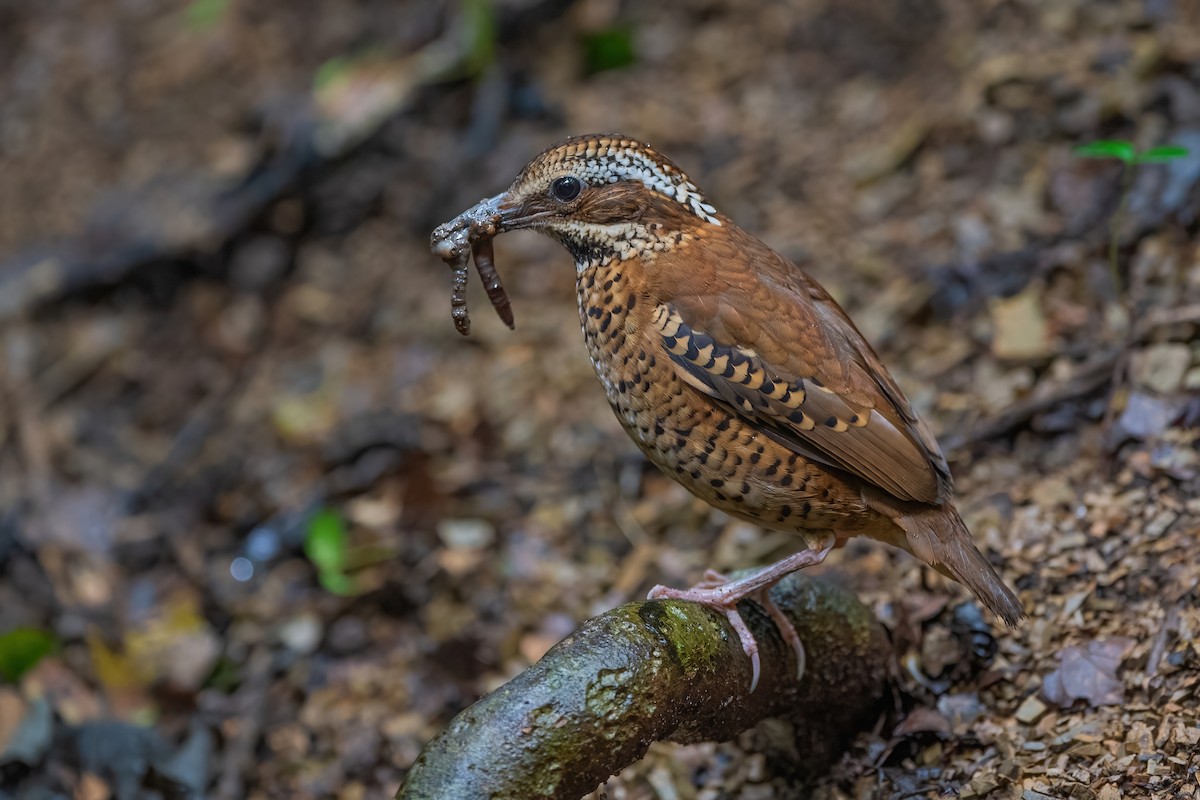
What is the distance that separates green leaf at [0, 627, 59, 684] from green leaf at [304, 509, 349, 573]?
3.91 feet

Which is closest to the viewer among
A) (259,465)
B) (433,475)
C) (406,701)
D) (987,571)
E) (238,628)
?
(987,571)

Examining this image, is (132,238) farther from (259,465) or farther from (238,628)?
(238,628)

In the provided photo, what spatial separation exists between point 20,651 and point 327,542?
4.49 ft

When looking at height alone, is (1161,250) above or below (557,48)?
below

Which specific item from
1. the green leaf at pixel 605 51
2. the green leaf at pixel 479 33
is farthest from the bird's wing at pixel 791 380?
the green leaf at pixel 605 51

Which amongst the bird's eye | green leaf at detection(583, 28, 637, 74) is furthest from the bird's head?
green leaf at detection(583, 28, 637, 74)

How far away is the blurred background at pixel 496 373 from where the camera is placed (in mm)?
4242

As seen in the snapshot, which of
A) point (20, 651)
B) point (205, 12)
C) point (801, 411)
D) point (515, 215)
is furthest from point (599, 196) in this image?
point (205, 12)

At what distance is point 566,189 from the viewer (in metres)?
3.72

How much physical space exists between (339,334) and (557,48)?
A: 259 cm

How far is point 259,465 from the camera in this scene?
6.57 meters

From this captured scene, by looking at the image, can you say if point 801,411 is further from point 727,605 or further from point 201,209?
point 201,209

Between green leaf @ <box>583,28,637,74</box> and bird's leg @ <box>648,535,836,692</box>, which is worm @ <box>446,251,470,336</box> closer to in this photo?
bird's leg @ <box>648,535,836,692</box>

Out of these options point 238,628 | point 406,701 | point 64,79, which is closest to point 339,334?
point 238,628
